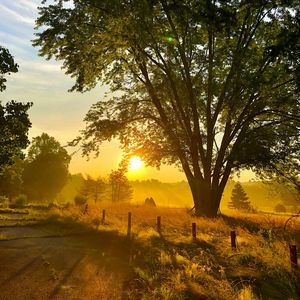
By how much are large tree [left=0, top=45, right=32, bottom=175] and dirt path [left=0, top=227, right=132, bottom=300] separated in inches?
327

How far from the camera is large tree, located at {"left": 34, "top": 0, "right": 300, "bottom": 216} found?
18.2 metres

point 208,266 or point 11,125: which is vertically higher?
point 11,125

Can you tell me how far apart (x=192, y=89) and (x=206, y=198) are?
23.1 ft

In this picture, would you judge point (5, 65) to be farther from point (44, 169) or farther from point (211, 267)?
point (44, 169)

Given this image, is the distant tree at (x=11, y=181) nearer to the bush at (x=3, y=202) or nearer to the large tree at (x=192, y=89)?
the bush at (x=3, y=202)

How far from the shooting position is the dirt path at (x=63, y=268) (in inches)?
284

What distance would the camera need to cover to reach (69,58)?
66.0 ft

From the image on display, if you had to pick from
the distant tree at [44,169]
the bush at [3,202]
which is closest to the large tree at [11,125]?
the bush at [3,202]

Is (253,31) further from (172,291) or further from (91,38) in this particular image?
(172,291)

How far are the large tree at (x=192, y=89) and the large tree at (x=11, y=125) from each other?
273 cm

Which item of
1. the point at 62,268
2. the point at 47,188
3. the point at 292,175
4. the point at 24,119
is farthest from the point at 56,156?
the point at 62,268

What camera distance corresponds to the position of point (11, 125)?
21828 millimetres

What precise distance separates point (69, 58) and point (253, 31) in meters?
11.2

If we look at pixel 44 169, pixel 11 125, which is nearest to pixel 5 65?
pixel 11 125
